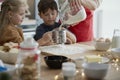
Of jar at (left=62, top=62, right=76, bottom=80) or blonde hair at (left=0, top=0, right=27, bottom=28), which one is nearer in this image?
jar at (left=62, top=62, right=76, bottom=80)

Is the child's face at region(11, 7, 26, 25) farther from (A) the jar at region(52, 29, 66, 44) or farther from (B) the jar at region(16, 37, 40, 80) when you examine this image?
(B) the jar at region(16, 37, 40, 80)

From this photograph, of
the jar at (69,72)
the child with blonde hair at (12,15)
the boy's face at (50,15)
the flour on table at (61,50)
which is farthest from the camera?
the boy's face at (50,15)

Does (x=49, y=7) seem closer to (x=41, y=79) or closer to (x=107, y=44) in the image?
(x=107, y=44)

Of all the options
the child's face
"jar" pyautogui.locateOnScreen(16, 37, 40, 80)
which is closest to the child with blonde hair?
the child's face

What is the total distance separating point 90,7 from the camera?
2.49m

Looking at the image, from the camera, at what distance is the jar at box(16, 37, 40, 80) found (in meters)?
1.20

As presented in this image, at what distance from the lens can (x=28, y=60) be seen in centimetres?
120

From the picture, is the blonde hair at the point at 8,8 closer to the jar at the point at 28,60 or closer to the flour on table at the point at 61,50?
the flour on table at the point at 61,50

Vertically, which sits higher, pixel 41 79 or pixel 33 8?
pixel 33 8

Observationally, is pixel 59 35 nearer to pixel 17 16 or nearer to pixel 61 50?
pixel 61 50

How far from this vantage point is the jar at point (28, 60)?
1.20 meters

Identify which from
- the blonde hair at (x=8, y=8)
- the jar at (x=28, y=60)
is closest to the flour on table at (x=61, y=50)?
the blonde hair at (x=8, y=8)

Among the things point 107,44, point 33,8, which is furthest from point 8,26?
point 33,8

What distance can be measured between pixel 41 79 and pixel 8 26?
0.92 meters
